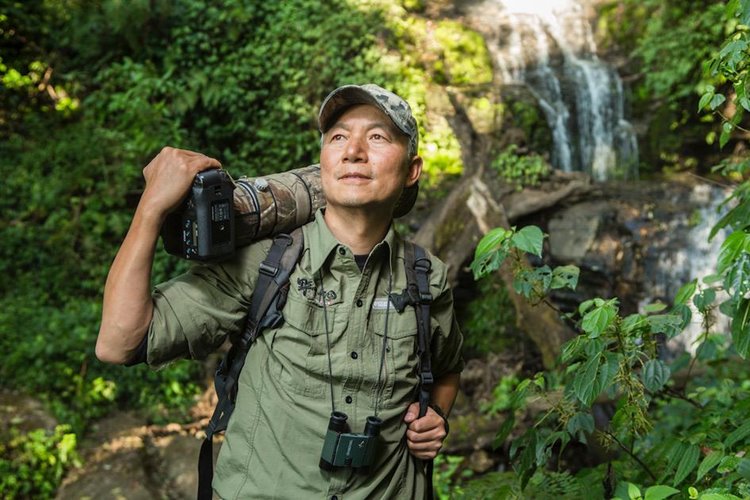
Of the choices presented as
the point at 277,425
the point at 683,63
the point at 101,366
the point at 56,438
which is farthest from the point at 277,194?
Result: the point at 683,63

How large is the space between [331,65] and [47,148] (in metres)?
A: 3.87

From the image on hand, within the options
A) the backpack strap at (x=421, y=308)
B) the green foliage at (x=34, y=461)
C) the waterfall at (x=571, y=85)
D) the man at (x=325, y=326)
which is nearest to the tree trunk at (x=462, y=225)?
the waterfall at (x=571, y=85)

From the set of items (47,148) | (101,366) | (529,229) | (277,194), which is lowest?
(101,366)

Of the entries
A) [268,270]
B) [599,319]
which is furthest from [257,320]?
[599,319]

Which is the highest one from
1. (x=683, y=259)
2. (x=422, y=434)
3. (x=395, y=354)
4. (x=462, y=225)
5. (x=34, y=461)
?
(x=395, y=354)

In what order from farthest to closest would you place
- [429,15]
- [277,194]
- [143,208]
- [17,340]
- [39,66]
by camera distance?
[429,15], [39,66], [17,340], [277,194], [143,208]

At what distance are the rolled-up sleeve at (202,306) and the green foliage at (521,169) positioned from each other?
713cm

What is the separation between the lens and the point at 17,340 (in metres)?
7.38

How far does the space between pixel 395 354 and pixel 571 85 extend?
33.8 feet

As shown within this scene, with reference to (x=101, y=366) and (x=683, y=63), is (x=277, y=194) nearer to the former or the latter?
(x=101, y=366)

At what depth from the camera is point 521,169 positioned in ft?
30.1

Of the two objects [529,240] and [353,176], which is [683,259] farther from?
[353,176]

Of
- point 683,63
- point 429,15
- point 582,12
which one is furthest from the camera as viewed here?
point 582,12

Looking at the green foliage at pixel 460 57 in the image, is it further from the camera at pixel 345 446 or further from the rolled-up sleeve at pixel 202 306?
the camera at pixel 345 446
